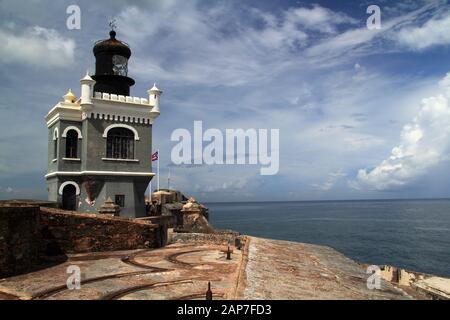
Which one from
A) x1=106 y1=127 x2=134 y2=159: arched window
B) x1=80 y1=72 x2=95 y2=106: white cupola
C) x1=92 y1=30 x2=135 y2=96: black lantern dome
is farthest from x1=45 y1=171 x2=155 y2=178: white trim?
x1=92 y1=30 x2=135 y2=96: black lantern dome

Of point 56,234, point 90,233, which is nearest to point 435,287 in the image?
point 90,233

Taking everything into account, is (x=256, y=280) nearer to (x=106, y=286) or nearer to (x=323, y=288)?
(x=323, y=288)

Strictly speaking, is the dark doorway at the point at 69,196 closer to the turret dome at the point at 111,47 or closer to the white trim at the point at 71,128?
the white trim at the point at 71,128

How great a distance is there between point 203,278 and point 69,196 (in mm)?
16504

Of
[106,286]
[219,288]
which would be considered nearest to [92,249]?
[106,286]

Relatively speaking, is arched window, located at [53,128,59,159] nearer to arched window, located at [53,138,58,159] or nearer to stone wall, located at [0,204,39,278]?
arched window, located at [53,138,58,159]

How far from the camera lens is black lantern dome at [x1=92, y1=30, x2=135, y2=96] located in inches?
1050

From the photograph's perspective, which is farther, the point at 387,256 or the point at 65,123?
the point at 387,256

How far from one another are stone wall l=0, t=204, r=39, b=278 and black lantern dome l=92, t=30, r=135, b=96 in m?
16.6

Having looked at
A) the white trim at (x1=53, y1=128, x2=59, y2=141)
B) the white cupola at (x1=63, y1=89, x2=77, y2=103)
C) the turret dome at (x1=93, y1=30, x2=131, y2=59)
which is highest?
the turret dome at (x1=93, y1=30, x2=131, y2=59)

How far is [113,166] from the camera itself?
24.5 m

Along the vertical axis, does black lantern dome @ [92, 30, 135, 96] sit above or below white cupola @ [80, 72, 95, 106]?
above

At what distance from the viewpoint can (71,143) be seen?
24.4 meters
